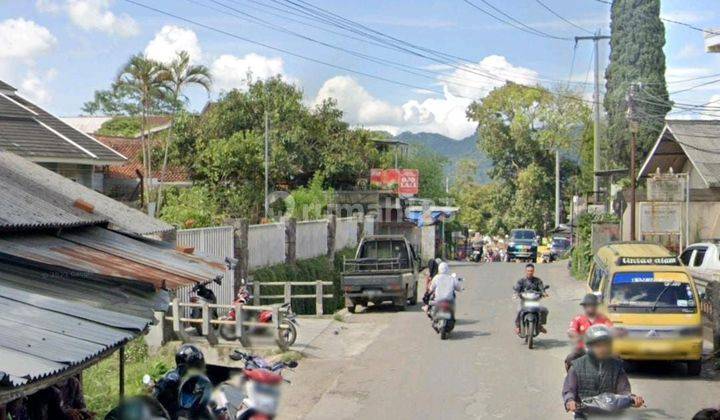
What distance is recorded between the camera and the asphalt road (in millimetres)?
12781

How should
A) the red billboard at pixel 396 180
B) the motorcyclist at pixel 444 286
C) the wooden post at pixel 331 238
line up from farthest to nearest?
the red billboard at pixel 396 180 → the wooden post at pixel 331 238 → the motorcyclist at pixel 444 286

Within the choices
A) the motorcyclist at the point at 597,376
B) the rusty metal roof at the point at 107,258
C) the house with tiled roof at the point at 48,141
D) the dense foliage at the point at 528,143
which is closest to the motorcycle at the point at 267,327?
the rusty metal roof at the point at 107,258

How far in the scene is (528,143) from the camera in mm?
70938

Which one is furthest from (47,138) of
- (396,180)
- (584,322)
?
(396,180)

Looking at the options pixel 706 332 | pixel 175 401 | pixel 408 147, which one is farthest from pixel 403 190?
pixel 175 401

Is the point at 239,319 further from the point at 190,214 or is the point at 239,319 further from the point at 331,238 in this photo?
the point at 331,238

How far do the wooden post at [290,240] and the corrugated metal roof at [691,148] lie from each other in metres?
13.7

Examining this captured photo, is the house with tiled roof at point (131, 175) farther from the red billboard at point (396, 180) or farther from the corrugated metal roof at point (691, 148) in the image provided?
the corrugated metal roof at point (691, 148)

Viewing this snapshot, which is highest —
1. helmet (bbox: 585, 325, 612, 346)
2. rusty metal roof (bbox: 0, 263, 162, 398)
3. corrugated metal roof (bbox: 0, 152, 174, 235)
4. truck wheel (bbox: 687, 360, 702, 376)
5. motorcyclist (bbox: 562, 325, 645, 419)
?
corrugated metal roof (bbox: 0, 152, 174, 235)

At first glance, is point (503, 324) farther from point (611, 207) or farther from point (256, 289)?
point (611, 207)

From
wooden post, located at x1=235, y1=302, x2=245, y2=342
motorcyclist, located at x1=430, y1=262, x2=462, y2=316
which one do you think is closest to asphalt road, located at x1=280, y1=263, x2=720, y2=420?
motorcyclist, located at x1=430, y1=262, x2=462, y2=316

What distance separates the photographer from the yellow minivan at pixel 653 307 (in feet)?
46.7

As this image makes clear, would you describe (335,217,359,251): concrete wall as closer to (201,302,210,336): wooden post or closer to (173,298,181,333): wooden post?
(173,298,181,333): wooden post

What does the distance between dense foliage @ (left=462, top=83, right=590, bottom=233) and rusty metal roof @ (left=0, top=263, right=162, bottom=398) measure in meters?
63.4
